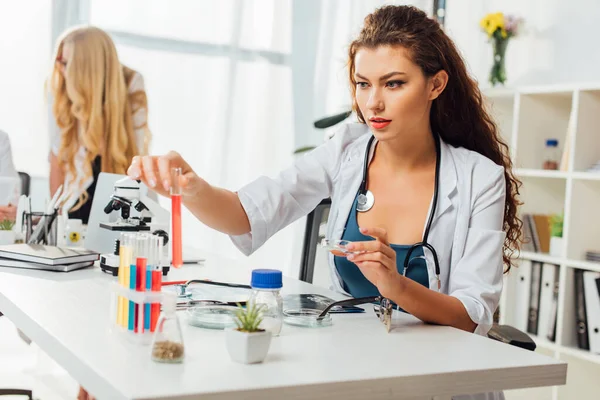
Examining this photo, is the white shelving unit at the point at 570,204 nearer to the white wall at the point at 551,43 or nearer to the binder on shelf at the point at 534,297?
the binder on shelf at the point at 534,297

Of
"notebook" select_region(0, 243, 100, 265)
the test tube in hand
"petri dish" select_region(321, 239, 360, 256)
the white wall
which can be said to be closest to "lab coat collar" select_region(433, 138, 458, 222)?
"petri dish" select_region(321, 239, 360, 256)

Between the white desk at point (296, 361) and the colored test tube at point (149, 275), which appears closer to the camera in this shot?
the white desk at point (296, 361)

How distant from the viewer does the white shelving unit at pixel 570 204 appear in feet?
11.1

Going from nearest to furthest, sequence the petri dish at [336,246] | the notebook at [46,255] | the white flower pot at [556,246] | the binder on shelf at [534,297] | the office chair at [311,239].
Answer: the petri dish at [336,246], the notebook at [46,255], the office chair at [311,239], the white flower pot at [556,246], the binder on shelf at [534,297]

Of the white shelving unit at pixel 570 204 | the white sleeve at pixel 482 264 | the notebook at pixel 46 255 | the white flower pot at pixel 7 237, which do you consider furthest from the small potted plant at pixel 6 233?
the white shelving unit at pixel 570 204

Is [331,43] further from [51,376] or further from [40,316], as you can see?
[40,316]

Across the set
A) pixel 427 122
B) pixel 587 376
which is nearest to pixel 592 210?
pixel 587 376

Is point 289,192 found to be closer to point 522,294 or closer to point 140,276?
point 140,276

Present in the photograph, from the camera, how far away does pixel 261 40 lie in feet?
15.4

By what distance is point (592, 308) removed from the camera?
11.0ft

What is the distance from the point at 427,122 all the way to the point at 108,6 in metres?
2.69

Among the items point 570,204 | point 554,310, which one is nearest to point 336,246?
point 570,204

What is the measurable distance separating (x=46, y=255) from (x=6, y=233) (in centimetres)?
48

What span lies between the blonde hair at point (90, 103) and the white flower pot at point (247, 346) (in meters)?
2.44
